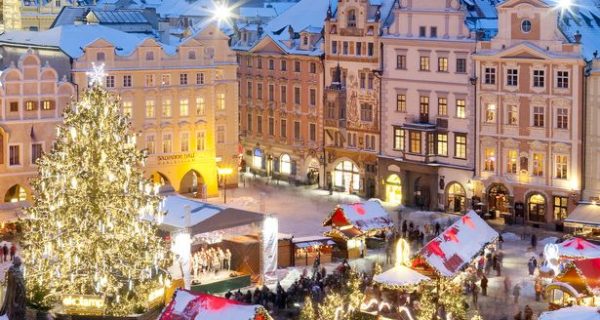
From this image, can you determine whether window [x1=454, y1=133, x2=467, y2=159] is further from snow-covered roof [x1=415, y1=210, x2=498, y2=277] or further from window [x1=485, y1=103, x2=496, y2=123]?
snow-covered roof [x1=415, y1=210, x2=498, y2=277]

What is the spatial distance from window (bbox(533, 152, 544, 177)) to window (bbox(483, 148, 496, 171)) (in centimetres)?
262

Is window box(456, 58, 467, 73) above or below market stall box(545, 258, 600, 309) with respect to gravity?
above

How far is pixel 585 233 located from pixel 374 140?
63.5ft

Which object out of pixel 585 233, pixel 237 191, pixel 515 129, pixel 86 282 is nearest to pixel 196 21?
pixel 237 191

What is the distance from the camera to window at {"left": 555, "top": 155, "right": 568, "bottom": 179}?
61281mm

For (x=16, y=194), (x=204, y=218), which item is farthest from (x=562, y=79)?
(x=16, y=194)

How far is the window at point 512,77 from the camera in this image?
63.3m

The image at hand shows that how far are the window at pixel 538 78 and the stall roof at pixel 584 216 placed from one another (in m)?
7.04

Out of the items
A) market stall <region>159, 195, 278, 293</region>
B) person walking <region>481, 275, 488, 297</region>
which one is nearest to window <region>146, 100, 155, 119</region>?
market stall <region>159, 195, 278, 293</region>

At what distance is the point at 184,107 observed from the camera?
7125cm

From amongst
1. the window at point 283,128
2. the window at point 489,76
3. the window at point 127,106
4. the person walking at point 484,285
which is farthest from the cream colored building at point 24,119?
the person walking at point 484,285

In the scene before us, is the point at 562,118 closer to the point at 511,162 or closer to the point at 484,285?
the point at 511,162

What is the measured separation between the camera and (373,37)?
7181 centimetres

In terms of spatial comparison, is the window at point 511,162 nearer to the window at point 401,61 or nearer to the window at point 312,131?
the window at point 401,61
